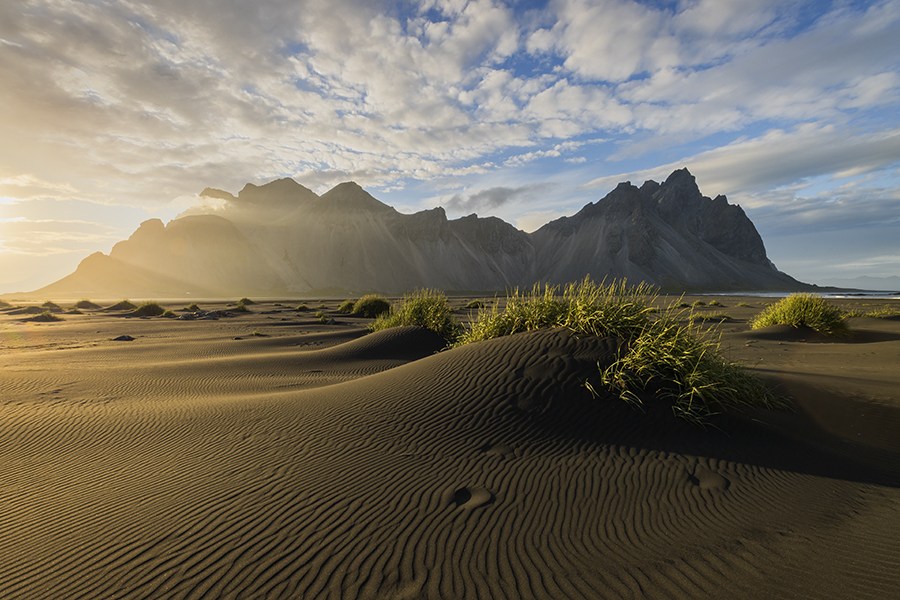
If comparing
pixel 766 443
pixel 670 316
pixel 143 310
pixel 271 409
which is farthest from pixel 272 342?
pixel 143 310

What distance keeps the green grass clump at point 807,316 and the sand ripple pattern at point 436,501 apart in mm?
13592

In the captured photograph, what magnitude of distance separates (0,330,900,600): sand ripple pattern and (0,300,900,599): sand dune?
20 mm

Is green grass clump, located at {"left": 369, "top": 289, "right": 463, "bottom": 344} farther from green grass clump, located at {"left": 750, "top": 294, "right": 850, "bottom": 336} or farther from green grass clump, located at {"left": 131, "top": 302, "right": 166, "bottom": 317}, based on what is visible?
green grass clump, located at {"left": 131, "top": 302, "right": 166, "bottom": 317}

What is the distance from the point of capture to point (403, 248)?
107 metres

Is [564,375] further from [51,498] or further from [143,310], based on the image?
[143,310]

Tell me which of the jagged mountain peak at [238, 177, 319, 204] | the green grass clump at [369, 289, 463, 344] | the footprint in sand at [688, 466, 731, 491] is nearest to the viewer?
the footprint in sand at [688, 466, 731, 491]

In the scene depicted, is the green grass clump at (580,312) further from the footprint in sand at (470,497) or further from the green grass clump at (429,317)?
the green grass clump at (429,317)

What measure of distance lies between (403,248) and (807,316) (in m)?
96.9

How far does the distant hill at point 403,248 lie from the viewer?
89375mm

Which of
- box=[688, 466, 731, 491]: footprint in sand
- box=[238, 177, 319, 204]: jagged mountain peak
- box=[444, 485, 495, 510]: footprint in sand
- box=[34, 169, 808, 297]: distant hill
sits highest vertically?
box=[238, 177, 319, 204]: jagged mountain peak

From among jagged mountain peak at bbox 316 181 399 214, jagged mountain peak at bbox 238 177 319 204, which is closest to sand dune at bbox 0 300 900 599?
jagged mountain peak at bbox 316 181 399 214

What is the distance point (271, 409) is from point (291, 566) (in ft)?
12.4

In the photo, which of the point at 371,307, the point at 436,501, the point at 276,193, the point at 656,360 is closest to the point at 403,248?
the point at 276,193

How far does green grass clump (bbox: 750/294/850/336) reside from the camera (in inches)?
567
